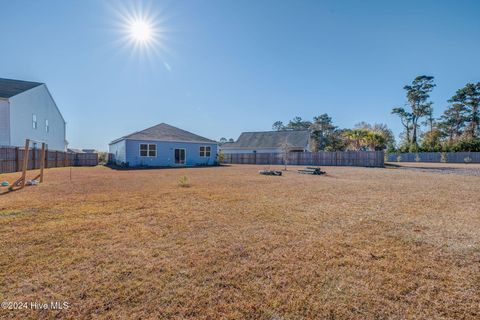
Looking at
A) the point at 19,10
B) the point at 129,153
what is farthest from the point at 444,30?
the point at 129,153

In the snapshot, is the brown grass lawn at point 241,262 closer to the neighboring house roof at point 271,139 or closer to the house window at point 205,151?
the house window at point 205,151

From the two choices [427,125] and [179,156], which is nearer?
[179,156]

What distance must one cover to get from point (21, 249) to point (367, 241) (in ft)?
15.2

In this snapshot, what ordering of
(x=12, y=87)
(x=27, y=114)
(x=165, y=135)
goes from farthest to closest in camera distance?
(x=165, y=135) < (x=27, y=114) < (x=12, y=87)

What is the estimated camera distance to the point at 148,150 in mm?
20953

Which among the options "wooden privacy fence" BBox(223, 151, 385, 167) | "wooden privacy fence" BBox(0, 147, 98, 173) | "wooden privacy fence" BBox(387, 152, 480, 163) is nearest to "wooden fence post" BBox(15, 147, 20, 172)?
"wooden privacy fence" BBox(0, 147, 98, 173)

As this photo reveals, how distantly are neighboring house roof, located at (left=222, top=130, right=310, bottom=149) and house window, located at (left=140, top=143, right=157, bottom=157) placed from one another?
1632cm

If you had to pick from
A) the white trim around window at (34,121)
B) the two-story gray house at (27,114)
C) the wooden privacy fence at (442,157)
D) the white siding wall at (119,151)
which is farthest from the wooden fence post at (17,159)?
the wooden privacy fence at (442,157)

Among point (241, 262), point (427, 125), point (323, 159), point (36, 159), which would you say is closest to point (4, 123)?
point (36, 159)

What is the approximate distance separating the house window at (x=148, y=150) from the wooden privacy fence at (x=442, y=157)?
34084 millimetres

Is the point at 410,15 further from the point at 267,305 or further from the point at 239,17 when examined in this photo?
the point at 267,305

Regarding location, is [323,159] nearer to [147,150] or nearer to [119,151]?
[147,150]

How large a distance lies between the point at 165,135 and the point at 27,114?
1036 cm

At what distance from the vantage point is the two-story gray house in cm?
1485
